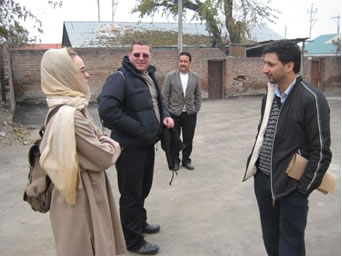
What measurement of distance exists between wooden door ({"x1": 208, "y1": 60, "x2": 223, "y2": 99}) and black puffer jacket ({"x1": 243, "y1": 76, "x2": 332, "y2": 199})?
45.8 ft

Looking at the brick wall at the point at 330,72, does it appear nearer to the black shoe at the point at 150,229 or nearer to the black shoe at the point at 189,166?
the black shoe at the point at 189,166

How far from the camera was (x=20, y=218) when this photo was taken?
3953 mm

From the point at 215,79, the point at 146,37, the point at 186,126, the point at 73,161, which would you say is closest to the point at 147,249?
the point at 73,161

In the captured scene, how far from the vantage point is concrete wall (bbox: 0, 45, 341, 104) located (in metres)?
13.2

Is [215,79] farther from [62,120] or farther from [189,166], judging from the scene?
[62,120]

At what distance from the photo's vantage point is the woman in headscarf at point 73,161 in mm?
1947

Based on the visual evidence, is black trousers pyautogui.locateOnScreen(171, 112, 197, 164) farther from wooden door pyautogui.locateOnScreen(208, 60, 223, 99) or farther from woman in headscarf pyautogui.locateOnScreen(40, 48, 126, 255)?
wooden door pyautogui.locateOnScreen(208, 60, 223, 99)

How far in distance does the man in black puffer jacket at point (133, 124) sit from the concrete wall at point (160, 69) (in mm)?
8904

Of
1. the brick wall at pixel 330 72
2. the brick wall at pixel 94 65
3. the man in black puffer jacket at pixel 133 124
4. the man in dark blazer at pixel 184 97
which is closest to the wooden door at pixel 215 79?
the brick wall at pixel 94 65

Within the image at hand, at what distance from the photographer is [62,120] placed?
1936mm

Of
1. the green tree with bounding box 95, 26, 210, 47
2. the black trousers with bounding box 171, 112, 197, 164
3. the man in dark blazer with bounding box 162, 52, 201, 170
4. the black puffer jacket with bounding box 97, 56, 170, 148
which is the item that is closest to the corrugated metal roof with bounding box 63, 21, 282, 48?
the green tree with bounding box 95, 26, 210, 47

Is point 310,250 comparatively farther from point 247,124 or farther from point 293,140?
point 247,124

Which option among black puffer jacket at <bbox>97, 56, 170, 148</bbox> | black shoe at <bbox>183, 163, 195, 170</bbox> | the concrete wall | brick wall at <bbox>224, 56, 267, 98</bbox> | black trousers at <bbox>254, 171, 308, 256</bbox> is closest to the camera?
black trousers at <bbox>254, 171, 308, 256</bbox>

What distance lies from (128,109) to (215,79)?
44.6 ft
